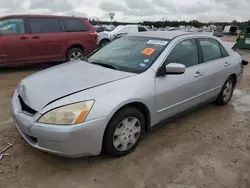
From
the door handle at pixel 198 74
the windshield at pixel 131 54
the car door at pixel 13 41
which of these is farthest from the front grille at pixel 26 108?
the car door at pixel 13 41

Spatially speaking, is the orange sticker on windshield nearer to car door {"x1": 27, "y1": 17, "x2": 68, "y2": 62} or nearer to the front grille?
the front grille

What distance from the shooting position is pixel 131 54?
11.7 ft

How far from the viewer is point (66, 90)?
8.91 ft

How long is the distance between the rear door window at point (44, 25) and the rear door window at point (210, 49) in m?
5.22

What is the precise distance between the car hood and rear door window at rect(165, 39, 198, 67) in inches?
31.1

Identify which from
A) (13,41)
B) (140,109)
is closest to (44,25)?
(13,41)

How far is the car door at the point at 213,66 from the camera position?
13.4ft

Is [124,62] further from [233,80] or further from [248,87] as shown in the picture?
[248,87]

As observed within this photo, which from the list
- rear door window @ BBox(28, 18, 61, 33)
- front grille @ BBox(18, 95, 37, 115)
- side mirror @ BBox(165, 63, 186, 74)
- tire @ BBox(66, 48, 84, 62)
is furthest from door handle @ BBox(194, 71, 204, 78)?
rear door window @ BBox(28, 18, 61, 33)

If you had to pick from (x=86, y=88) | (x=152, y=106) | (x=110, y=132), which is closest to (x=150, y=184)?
(x=110, y=132)

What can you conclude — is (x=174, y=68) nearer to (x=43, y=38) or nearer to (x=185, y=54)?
(x=185, y=54)

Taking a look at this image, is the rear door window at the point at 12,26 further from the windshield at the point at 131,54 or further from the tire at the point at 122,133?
the tire at the point at 122,133

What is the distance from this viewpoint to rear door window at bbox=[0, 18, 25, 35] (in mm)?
7082

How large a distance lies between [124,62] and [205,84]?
1.47 metres
